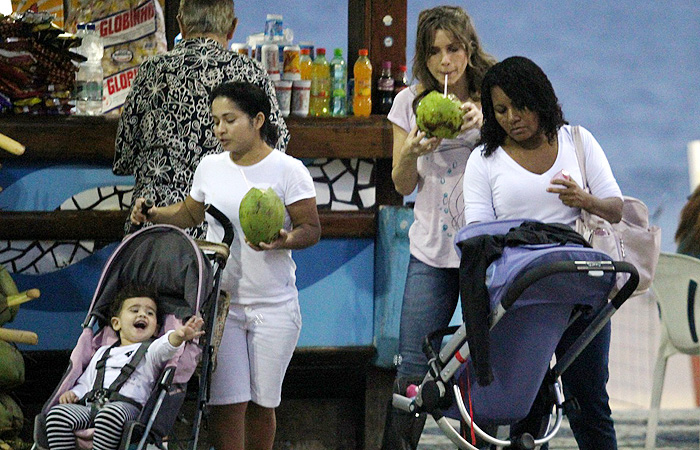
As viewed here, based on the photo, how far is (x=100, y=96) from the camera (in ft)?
15.9

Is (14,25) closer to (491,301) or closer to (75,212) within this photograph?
(75,212)

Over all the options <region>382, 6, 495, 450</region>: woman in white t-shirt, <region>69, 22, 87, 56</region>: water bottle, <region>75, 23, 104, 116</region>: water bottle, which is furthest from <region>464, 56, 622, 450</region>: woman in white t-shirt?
<region>69, 22, 87, 56</region>: water bottle

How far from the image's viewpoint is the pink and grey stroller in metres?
3.28

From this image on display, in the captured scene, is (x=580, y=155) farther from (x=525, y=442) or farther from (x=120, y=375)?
(x=120, y=375)

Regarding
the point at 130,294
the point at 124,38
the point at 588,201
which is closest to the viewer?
the point at 588,201

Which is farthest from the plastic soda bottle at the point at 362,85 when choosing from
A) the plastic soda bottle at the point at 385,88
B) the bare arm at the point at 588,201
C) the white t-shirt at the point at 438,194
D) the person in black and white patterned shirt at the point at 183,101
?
the bare arm at the point at 588,201

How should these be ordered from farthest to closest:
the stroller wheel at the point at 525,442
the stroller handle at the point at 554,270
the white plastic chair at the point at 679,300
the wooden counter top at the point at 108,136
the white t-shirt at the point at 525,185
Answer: the wooden counter top at the point at 108,136, the white plastic chair at the point at 679,300, the white t-shirt at the point at 525,185, the stroller wheel at the point at 525,442, the stroller handle at the point at 554,270

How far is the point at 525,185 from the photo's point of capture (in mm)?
3279

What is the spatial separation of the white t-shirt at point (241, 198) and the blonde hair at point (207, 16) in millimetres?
627

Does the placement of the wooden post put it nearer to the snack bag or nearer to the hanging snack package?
the hanging snack package

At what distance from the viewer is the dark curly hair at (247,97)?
363cm

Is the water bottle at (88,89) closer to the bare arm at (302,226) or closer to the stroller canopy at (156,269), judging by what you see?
the stroller canopy at (156,269)

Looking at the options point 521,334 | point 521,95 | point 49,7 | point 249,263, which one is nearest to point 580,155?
point 521,95

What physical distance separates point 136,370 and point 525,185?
1.40 meters
